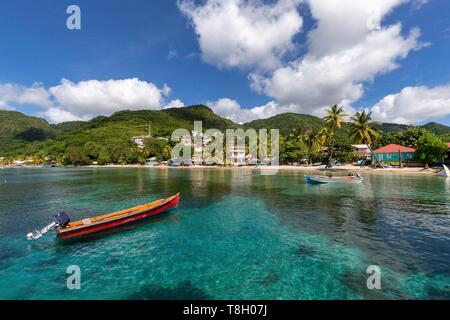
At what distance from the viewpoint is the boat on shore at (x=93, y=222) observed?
1350 centimetres

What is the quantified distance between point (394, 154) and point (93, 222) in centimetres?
8012

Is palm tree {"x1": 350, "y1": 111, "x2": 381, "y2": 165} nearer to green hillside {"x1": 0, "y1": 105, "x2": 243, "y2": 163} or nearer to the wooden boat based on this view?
the wooden boat

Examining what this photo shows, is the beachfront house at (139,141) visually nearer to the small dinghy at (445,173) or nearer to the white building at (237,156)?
the white building at (237,156)

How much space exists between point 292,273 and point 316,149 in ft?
249

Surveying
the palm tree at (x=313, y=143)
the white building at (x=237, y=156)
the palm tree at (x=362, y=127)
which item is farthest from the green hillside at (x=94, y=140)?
the palm tree at (x=362, y=127)

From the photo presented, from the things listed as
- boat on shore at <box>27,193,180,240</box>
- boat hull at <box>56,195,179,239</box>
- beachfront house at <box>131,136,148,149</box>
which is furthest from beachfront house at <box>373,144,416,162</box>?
beachfront house at <box>131,136,148,149</box>

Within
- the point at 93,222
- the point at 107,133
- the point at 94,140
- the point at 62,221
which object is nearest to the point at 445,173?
the point at 93,222

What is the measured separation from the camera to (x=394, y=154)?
66.5 meters

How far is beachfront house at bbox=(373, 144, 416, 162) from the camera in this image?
209ft

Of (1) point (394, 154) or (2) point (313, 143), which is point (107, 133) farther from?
(1) point (394, 154)
